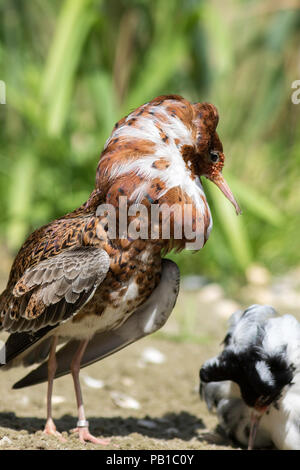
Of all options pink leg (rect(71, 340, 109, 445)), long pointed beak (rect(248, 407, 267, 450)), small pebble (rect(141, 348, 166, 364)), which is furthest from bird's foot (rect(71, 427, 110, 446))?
small pebble (rect(141, 348, 166, 364))

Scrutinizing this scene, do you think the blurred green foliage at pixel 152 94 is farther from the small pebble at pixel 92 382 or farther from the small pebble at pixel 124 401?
the small pebble at pixel 124 401

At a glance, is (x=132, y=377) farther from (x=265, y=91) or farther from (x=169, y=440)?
(x=265, y=91)

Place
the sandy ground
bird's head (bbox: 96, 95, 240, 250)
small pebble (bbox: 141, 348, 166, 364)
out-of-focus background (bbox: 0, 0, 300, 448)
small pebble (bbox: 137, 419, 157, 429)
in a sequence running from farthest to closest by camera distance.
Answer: out-of-focus background (bbox: 0, 0, 300, 448)
small pebble (bbox: 141, 348, 166, 364)
small pebble (bbox: 137, 419, 157, 429)
the sandy ground
bird's head (bbox: 96, 95, 240, 250)

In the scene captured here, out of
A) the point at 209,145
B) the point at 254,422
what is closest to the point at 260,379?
the point at 254,422

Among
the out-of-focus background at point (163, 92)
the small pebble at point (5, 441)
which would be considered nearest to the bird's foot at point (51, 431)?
the small pebble at point (5, 441)

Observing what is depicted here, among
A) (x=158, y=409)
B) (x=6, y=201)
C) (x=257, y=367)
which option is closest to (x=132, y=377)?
(x=158, y=409)

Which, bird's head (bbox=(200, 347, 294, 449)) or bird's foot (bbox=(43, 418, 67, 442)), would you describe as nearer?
bird's foot (bbox=(43, 418, 67, 442))

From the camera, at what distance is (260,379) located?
321cm

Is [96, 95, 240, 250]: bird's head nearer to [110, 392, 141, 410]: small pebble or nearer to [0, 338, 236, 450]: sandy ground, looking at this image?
[0, 338, 236, 450]: sandy ground

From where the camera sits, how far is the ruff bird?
2.81m

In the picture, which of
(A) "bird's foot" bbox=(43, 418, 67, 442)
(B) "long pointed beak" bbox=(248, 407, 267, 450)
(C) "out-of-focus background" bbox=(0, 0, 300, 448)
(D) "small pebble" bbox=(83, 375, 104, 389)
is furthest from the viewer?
(C) "out-of-focus background" bbox=(0, 0, 300, 448)

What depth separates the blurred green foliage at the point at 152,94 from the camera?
602 centimetres

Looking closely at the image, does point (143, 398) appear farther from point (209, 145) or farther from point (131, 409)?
point (209, 145)

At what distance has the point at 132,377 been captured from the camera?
14.6 ft
